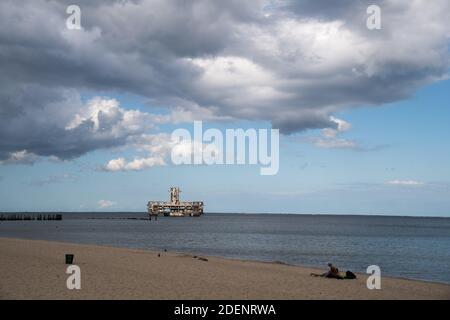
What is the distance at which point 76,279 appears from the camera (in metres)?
21.2

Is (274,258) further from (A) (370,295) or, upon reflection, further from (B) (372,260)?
(A) (370,295)

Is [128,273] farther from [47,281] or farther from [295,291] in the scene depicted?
[295,291]

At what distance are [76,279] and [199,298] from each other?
6758 mm

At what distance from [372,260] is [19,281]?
115 feet

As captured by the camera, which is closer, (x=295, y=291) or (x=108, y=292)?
(x=108, y=292)

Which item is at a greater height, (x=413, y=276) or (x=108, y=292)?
(x=108, y=292)

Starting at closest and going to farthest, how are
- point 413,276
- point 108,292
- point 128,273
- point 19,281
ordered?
point 108,292 → point 19,281 → point 128,273 → point 413,276
